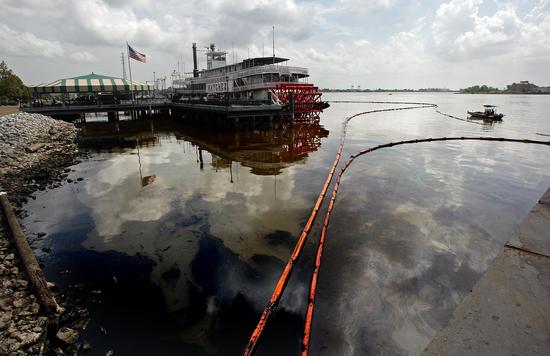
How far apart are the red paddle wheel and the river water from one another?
22.2 meters

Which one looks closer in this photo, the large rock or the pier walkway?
the pier walkway

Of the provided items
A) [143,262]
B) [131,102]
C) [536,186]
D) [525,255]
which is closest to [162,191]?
[143,262]

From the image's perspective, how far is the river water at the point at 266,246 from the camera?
5.88 metres

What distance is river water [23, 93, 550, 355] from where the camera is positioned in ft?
19.3

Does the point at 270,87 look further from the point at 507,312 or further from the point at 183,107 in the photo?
the point at 507,312

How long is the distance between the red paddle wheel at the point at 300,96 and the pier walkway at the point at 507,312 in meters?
32.7

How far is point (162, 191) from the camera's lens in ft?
44.8

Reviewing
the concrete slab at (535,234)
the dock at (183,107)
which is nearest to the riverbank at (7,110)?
the dock at (183,107)

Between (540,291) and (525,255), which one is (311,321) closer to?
(540,291)

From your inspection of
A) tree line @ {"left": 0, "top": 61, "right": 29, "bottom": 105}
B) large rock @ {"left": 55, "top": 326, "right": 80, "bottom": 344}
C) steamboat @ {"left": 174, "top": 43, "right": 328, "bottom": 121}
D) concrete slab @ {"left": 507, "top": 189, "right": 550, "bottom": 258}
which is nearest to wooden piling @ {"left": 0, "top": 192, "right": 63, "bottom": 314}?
large rock @ {"left": 55, "top": 326, "right": 80, "bottom": 344}

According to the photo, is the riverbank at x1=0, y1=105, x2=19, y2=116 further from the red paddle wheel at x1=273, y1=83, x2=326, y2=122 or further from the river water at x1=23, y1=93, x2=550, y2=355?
the red paddle wheel at x1=273, y1=83, x2=326, y2=122

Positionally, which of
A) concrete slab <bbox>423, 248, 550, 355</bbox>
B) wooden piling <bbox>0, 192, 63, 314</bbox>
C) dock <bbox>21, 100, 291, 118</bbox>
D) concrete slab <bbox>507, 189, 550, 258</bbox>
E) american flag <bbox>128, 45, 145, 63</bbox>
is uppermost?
american flag <bbox>128, 45, 145, 63</bbox>

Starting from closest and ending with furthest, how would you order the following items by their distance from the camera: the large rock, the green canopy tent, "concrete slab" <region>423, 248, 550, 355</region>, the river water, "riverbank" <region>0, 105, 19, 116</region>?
"concrete slab" <region>423, 248, 550, 355</region> → the large rock → the river water → the green canopy tent → "riverbank" <region>0, 105, 19, 116</region>

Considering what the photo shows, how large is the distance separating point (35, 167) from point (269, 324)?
18128 millimetres
